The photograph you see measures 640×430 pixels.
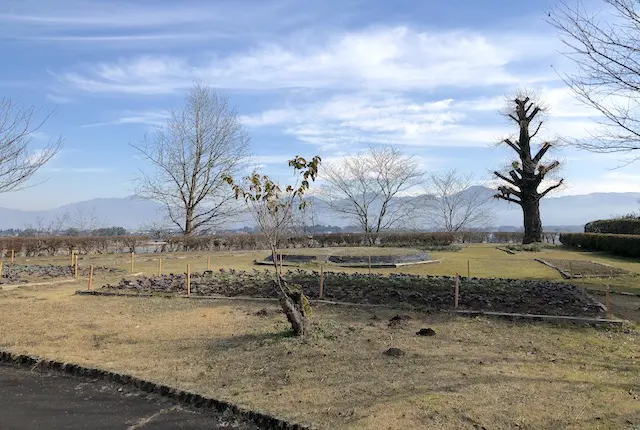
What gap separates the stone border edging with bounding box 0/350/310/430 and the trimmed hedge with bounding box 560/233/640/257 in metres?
21.5

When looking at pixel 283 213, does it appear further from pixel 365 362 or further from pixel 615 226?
pixel 615 226

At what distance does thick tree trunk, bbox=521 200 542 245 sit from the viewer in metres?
29.8

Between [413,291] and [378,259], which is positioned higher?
[378,259]

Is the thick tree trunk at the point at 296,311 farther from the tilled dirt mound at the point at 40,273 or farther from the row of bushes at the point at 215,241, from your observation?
the row of bushes at the point at 215,241

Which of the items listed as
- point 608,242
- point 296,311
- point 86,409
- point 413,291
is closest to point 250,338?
point 296,311

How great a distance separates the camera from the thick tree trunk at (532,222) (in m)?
29.8

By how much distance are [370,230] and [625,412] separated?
32585 millimetres

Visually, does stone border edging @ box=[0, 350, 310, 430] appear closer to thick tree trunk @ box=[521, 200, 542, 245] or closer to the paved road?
the paved road

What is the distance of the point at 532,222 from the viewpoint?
1177 inches

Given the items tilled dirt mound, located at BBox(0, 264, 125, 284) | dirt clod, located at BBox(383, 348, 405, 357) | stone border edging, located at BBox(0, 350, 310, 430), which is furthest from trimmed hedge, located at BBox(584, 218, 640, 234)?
stone border edging, located at BBox(0, 350, 310, 430)

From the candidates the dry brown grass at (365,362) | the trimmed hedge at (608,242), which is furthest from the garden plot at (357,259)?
the dry brown grass at (365,362)

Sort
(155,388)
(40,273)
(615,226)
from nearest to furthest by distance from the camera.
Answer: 1. (155,388)
2. (40,273)
3. (615,226)

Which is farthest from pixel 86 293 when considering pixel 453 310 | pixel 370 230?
pixel 370 230

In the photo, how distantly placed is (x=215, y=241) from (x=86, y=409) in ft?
84.6
